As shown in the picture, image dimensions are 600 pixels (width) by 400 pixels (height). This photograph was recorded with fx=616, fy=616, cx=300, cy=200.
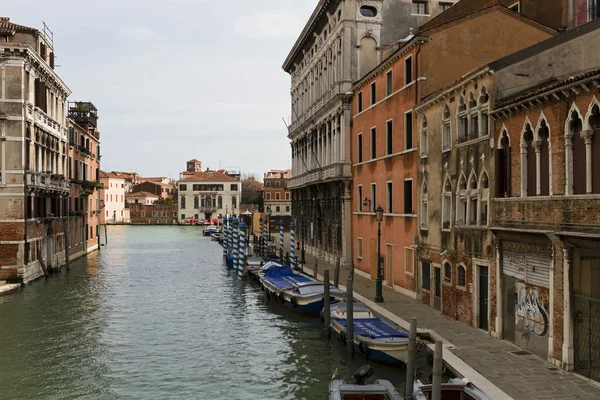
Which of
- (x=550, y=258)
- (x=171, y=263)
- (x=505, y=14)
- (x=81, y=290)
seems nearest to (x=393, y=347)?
(x=550, y=258)

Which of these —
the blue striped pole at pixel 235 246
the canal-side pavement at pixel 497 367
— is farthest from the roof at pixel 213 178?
the canal-side pavement at pixel 497 367

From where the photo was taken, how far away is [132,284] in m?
31.3

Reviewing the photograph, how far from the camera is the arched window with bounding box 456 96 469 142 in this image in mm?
17219

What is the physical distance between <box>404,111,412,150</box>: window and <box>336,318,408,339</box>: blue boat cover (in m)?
7.93

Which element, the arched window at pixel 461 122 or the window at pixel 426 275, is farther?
the window at pixel 426 275

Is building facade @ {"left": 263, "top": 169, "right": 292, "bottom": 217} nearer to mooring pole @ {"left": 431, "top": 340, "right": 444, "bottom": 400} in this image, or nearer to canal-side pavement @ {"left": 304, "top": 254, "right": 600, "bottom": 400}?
canal-side pavement @ {"left": 304, "top": 254, "right": 600, "bottom": 400}

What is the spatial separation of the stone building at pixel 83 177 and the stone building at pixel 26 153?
702 centimetres

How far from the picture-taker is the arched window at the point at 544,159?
13.0 m

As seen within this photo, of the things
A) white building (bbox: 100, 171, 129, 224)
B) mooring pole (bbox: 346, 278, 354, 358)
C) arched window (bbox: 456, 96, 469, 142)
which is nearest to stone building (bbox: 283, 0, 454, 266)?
arched window (bbox: 456, 96, 469, 142)

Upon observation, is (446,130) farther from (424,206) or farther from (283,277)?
(283,277)

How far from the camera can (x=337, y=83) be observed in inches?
1265

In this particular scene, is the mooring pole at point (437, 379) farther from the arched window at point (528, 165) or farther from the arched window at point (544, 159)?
the arched window at point (528, 165)

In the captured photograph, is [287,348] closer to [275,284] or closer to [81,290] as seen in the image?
[275,284]

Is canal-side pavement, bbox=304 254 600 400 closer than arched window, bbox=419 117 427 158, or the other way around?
canal-side pavement, bbox=304 254 600 400
